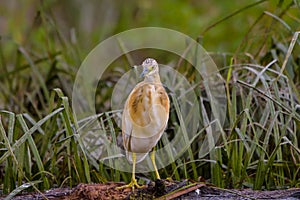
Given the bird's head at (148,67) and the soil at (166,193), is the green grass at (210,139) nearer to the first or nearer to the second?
the soil at (166,193)

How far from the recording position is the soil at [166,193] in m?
2.43

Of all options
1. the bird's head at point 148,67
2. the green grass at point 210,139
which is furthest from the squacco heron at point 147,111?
the green grass at point 210,139

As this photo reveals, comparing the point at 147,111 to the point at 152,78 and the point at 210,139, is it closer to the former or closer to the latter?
the point at 152,78

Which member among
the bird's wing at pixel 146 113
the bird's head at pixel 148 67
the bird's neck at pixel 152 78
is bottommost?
the bird's wing at pixel 146 113

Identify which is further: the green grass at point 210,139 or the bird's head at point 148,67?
the green grass at point 210,139

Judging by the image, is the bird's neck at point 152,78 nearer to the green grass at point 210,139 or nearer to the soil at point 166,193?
the soil at point 166,193

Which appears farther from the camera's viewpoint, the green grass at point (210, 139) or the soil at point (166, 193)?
the green grass at point (210, 139)

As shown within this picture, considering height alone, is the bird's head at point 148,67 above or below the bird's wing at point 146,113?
above

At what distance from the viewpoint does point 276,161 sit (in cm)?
305

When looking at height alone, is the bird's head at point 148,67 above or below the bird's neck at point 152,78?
above

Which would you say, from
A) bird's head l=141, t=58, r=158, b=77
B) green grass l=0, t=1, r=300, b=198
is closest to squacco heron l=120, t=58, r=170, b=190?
bird's head l=141, t=58, r=158, b=77

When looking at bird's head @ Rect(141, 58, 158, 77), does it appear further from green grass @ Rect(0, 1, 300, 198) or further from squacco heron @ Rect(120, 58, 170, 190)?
green grass @ Rect(0, 1, 300, 198)

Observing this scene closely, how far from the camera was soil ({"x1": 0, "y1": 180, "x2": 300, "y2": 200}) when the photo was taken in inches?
95.7

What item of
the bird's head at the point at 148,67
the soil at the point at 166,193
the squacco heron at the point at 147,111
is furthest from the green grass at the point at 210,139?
the bird's head at the point at 148,67
